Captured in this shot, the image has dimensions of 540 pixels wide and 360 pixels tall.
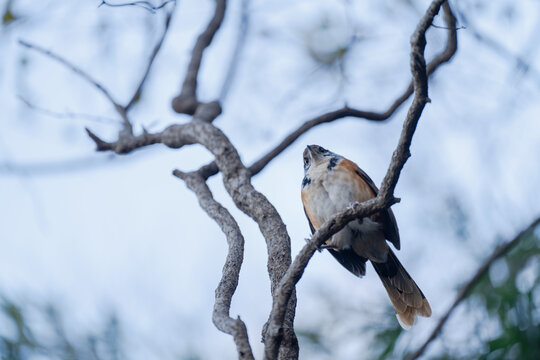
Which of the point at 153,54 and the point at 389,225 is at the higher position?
the point at 153,54

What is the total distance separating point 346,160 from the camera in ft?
14.6

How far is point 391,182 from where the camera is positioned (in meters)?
2.63

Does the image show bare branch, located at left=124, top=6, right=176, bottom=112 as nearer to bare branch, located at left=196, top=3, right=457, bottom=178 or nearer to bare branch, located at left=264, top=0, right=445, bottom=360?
bare branch, located at left=196, top=3, right=457, bottom=178

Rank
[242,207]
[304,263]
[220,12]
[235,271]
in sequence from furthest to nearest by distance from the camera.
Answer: [220,12] < [242,207] < [235,271] < [304,263]

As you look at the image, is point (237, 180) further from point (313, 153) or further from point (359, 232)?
point (313, 153)

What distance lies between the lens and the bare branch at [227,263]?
221 centimetres

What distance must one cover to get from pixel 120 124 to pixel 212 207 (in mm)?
1421

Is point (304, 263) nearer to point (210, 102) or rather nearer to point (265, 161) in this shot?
point (265, 161)

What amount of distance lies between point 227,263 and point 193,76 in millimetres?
2163

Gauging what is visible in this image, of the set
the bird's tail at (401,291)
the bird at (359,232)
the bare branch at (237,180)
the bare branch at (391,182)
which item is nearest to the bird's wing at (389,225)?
the bird at (359,232)

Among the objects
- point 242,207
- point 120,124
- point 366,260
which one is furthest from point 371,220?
point 120,124

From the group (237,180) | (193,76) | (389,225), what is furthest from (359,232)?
(193,76)

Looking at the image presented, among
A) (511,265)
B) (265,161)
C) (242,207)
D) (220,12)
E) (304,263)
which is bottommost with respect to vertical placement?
(304,263)

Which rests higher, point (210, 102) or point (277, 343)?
point (210, 102)
